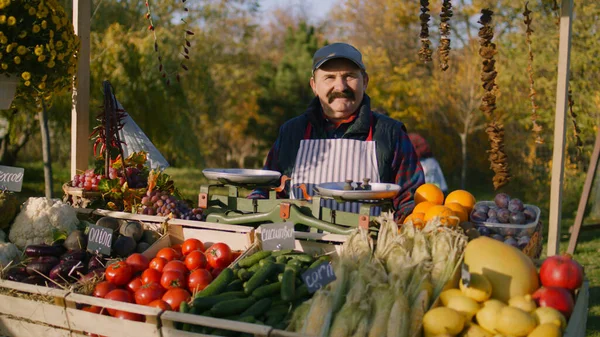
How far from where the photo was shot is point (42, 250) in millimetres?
3123

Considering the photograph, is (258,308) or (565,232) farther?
(565,232)

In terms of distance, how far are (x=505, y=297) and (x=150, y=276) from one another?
1.63 m

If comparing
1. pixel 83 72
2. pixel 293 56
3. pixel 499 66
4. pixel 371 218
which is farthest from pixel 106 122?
pixel 293 56

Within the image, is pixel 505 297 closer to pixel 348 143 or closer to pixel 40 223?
pixel 348 143

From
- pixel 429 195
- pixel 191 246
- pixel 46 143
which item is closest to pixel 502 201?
pixel 429 195

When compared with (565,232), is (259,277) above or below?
above

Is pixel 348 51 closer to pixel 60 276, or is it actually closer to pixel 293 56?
pixel 60 276

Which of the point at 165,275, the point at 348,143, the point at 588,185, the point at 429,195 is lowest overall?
the point at 165,275

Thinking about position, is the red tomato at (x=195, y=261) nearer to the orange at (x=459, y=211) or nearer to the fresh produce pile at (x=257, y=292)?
the fresh produce pile at (x=257, y=292)

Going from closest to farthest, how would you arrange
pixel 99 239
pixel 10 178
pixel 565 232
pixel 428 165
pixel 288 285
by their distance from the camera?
pixel 288 285, pixel 99 239, pixel 10 178, pixel 428 165, pixel 565 232

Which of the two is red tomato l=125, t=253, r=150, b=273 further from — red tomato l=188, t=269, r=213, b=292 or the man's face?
the man's face

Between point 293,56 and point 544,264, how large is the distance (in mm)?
16377

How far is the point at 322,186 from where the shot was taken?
310cm

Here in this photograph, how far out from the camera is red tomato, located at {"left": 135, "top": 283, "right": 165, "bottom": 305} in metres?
2.74
